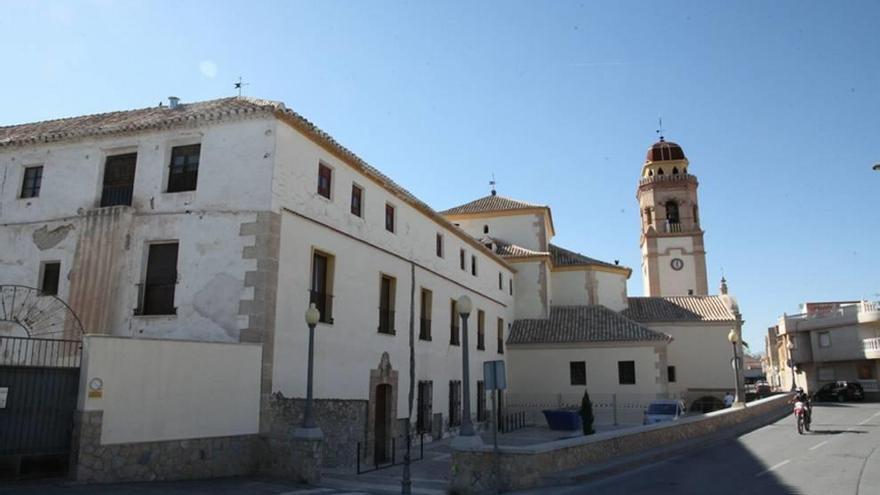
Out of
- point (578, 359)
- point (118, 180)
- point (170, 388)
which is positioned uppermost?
point (118, 180)

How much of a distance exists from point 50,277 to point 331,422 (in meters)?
7.63

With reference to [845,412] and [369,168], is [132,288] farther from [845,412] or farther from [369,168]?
[845,412]

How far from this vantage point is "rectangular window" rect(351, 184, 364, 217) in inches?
696

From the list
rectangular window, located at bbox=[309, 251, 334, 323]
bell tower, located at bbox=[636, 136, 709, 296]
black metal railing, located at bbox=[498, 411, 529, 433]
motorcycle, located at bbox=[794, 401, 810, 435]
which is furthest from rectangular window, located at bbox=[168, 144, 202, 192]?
bell tower, located at bbox=[636, 136, 709, 296]

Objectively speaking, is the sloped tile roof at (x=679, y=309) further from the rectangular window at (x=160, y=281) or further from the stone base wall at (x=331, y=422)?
the rectangular window at (x=160, y=281)

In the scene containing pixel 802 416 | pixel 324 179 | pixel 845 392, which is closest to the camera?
pixel 324 179

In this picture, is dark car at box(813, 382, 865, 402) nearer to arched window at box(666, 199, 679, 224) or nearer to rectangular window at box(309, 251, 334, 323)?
arched window at box(666, 199, 679, 224)

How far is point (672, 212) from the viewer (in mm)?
50219

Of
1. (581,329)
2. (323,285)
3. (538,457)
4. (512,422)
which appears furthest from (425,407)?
(581,329)

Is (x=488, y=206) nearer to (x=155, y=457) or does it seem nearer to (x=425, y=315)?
(x=425, y=315)

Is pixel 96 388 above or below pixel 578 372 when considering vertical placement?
below

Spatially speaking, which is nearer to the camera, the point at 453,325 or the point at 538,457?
the point at 538,457

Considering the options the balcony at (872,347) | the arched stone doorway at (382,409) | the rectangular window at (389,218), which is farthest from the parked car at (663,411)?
the balcony at (872,347)

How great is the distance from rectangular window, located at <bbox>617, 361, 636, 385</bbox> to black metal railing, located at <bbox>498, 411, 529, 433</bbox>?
16.6ft
